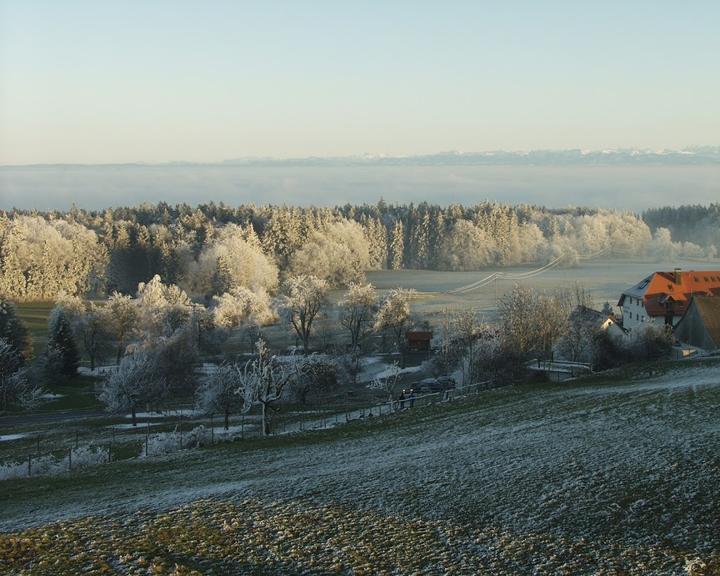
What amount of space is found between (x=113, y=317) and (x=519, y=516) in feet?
248

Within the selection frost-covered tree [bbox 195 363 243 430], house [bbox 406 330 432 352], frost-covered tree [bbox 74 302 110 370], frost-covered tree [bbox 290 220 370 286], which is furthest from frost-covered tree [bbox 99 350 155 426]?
frost-covered tree [bbox 290 220 370 286]

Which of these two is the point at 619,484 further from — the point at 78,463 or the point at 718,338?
the point at 718,338

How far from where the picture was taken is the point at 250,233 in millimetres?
151125

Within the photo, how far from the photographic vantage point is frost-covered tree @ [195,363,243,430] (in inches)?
2055

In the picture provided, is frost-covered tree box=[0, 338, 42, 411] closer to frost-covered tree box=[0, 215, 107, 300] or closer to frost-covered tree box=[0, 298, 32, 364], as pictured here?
frost-covered tree box=[0, 298, 32, 364]

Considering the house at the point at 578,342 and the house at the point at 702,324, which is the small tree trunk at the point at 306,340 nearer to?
the house at the point at 578,342

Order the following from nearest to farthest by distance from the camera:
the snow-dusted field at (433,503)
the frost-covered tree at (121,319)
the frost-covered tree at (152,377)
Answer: the snow-dusted field at (433,503) < the frost-covered tree at (152,377) < the frost-covered tree at (121,319)

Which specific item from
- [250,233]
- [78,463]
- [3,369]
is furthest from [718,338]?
[250,233]

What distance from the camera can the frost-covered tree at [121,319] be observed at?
88.0 meters

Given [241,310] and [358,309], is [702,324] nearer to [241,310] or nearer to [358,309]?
[358,309]

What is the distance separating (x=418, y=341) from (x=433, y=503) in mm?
64845

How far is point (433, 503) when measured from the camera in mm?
21812

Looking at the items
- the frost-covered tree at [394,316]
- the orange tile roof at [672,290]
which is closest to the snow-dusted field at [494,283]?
the frost-covered tree at [394,316]

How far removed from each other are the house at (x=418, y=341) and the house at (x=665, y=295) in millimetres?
21869
